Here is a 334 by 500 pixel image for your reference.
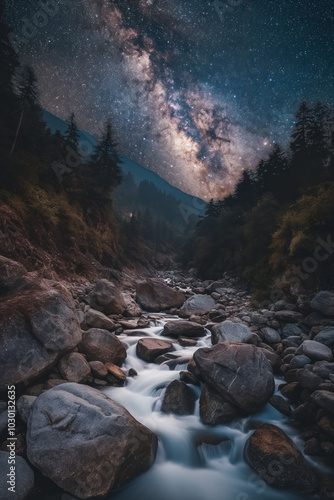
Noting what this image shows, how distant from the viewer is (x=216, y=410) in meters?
4.50

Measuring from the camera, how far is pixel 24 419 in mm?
3285

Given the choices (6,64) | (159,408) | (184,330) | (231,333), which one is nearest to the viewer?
(159,408)

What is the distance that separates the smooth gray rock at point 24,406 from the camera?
3.31 metres

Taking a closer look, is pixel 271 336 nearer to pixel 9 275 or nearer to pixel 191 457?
pixel 191 457

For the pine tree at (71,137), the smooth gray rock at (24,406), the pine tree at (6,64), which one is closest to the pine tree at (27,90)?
the pine tree at (6,64)

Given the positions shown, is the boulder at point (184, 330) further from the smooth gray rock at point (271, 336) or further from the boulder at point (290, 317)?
the boulder at point (290, 317)

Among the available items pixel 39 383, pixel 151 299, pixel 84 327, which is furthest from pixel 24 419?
pixel 151 299

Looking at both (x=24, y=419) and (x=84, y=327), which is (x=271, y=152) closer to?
(x=84, y=327)

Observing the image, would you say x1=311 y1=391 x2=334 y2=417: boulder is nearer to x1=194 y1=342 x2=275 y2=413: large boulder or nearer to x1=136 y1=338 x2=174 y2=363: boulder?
x1=194 y1=342 x2=275 y2=413: large boulder

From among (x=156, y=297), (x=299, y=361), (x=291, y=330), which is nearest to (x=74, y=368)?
(x=299, y=361)

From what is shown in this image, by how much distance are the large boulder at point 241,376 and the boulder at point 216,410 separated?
0.14 m

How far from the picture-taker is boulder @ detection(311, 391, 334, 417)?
12.4 feet

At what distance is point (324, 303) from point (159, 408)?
20.6ft

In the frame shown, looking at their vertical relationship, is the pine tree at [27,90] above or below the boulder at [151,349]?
above
